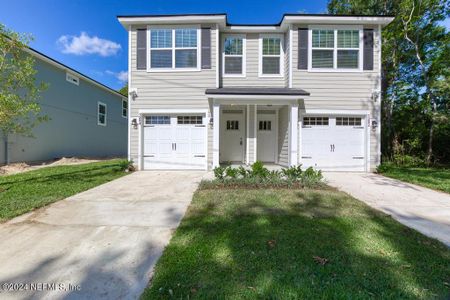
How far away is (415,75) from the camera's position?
12.8 m

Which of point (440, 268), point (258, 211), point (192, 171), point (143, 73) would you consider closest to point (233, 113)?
point (192, 171)

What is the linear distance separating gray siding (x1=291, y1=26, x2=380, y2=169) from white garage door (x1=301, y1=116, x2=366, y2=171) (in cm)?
49

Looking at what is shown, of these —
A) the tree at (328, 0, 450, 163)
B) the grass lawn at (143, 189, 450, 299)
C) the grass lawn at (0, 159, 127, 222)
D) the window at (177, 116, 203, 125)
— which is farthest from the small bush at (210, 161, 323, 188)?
the tree at (328, 0, 450, 163)

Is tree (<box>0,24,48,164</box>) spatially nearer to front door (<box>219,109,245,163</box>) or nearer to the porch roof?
the porch roof

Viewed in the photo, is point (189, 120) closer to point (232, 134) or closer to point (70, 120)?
point (232, 134)

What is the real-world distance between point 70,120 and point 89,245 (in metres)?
13.2

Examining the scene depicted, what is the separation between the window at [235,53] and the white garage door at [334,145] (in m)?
3.54

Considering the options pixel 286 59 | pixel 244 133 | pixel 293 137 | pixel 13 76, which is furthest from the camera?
pixel 244 133

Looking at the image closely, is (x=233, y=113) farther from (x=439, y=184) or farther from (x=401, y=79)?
(x=401, y=79)

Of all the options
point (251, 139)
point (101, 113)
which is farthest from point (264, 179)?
point (101, 113)

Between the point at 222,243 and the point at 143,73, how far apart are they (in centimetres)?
794

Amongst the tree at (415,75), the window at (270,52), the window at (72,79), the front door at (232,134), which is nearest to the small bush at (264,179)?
the front door at (232,134)

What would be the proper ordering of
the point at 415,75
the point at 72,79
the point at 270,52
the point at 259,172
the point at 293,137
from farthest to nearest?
the point at 72,79
the point at 415,75
the point at 270,52
the point at 293,137
the point at 259,172

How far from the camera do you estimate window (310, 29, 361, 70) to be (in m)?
8.63
